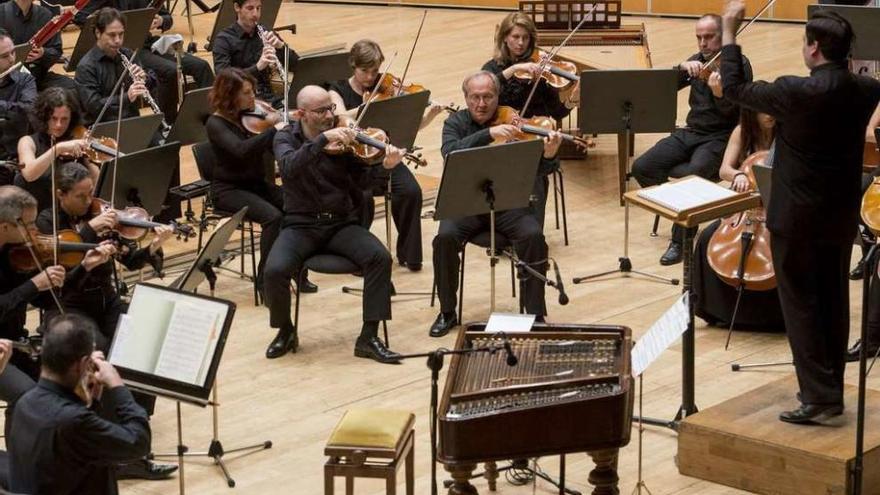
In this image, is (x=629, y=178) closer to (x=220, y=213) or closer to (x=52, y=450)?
(x=220, y=213)

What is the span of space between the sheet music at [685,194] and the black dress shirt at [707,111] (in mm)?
2540

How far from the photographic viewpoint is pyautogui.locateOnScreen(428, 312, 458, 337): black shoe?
7117 millimetres

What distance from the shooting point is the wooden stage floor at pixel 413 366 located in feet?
18.6

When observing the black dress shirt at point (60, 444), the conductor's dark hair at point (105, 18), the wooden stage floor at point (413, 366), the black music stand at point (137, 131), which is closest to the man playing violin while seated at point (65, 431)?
the black dress shirt at point (60, 444)

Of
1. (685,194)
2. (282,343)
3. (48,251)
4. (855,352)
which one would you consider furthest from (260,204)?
(855,352)

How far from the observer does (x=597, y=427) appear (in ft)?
14.7

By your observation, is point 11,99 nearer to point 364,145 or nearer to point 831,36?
point 364,145

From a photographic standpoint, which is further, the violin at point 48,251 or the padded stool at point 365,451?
the violin at point 48,251

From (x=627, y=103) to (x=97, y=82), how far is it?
321cm

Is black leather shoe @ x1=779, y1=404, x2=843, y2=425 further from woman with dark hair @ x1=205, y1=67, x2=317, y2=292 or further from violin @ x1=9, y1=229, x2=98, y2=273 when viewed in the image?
woman with dark hair @ x1=205, y1=67, x2=317, y2=292

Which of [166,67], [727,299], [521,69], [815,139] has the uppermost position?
[815,139]

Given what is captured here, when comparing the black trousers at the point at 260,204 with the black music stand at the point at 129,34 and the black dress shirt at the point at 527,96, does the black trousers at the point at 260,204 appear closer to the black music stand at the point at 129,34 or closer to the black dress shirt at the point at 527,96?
the black dress shirt at the point at 527,96

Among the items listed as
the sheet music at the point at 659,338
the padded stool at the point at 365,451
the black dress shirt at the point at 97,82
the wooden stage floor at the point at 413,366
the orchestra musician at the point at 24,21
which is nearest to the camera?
the sheet music at the point at 659,338

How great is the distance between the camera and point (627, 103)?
8.01 meters
